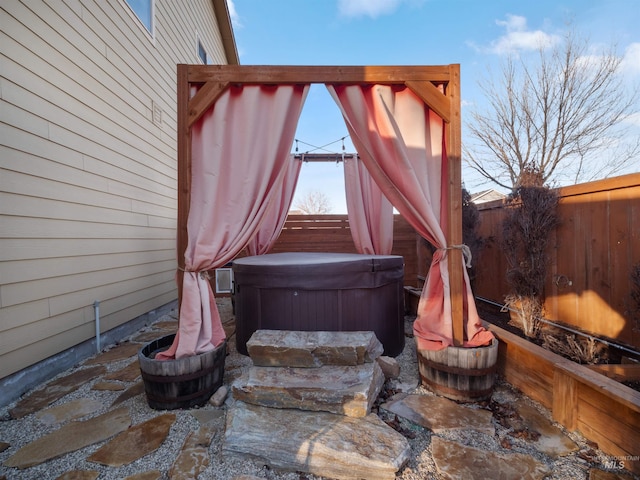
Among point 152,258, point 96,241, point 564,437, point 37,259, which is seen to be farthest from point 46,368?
point 564,437

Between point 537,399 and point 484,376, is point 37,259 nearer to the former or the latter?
point 484,376

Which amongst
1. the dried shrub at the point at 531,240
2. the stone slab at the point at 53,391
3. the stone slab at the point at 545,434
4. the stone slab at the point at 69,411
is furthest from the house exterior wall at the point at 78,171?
the dried shrub at the point at 531,240

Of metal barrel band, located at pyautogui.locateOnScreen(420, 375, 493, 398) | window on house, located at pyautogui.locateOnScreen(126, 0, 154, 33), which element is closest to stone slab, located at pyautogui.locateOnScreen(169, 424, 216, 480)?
metal barrel band, located at pyautogui.locateOnScreen(420, 375, 493, 398)

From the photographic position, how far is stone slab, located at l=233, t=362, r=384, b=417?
176cm

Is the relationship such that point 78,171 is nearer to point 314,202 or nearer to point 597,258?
point 597,258

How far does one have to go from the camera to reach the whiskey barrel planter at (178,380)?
192 centimetres

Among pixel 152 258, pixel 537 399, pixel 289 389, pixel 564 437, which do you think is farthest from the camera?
pixel 152 258

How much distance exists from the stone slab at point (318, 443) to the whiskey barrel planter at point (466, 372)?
0.62 m

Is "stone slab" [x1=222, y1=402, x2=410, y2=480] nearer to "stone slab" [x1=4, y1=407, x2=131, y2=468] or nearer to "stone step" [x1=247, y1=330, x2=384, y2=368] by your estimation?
"stone step" [x1=247, y1=330, x2=384, y2=368]

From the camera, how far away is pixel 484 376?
80.4 inches

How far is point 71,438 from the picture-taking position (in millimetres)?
1735

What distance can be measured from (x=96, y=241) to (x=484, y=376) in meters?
3.53

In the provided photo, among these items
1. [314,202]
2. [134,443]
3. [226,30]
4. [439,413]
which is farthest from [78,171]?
[314,202]

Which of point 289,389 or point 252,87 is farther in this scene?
point 252,87
